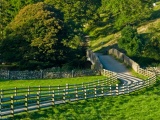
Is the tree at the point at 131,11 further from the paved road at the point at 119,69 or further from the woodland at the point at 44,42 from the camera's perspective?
the paved road at the point at 119,69

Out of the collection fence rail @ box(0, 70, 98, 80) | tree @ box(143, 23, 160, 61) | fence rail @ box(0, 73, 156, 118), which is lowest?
fence rail @ box(0, 73, 156, 118)

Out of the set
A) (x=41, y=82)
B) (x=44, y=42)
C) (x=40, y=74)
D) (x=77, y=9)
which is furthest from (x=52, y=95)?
(x=77, y=9)

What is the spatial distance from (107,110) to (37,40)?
30.0m

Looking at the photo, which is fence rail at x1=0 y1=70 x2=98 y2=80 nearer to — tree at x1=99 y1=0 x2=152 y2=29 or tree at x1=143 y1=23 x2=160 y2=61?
tree at x1=143 y1=23 x2=160 y2=61

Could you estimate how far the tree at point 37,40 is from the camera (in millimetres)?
64500

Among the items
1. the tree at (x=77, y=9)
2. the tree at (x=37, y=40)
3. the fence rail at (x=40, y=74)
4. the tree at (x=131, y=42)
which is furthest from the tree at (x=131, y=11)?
the fence rail at (x=40, y=74)

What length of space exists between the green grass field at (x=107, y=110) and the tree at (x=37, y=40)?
75.5ft

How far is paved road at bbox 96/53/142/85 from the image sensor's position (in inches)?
2173

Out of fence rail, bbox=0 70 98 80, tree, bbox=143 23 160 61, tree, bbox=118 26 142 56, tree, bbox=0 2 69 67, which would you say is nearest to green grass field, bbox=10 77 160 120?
fence rail, bbox=0 70 98 80

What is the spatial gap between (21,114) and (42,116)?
71.2 inches

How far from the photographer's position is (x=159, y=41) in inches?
3019

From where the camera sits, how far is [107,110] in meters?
37.5

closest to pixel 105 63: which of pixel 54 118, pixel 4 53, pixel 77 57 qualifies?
pixel 77 57

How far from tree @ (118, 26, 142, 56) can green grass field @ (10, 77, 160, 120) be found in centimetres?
3431
